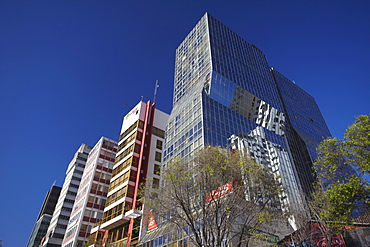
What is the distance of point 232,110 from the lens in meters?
47.0

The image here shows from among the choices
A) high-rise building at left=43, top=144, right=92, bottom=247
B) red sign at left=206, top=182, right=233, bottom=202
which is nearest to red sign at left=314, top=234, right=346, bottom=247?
red sign at left=206, top=182, right=233, bottom=202

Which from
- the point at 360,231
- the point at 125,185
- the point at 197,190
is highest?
the point at 125,185

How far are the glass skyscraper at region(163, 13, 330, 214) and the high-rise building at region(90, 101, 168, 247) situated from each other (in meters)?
4.42

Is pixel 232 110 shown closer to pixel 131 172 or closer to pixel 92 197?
pixel 131 172

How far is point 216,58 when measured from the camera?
2018 inches

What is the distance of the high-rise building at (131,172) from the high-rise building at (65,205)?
69.2ft

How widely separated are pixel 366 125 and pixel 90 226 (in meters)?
49.4

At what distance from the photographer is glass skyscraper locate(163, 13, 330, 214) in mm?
41438

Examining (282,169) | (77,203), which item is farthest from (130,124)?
(282,169)

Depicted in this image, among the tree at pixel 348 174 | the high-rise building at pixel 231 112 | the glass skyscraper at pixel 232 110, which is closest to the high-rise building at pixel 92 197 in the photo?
the high-rise building at pixel 231 112

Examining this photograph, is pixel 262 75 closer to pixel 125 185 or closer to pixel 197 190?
pixel 125 185

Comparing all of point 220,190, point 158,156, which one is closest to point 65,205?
point 158,156

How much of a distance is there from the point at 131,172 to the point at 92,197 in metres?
13.8

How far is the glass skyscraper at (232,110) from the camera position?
41438 mm
